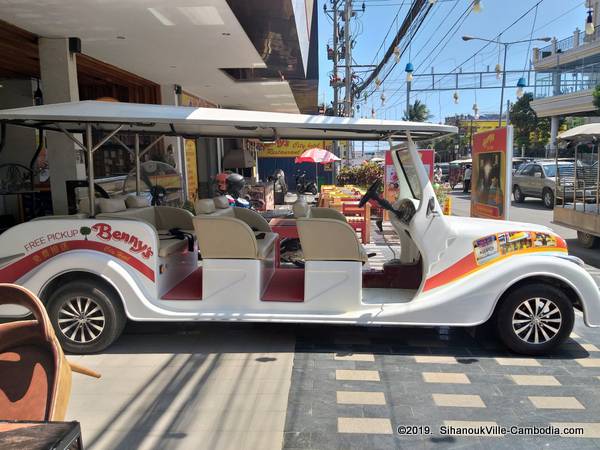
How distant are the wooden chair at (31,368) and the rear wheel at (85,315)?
2274 mm

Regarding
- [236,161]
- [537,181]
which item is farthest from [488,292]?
[537,181]

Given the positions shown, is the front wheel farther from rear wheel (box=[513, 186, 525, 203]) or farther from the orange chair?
rear wheel (box=[513, 186, 525, 203])

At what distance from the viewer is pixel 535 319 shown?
4137mm

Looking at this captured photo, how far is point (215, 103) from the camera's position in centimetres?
1733

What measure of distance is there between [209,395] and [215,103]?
15037mm

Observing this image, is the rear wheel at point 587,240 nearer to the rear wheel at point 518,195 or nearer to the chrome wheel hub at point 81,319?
the chrome wheel hub at point 81,319

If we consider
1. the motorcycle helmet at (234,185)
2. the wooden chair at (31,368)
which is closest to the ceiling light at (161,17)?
the motorcycle helmet at (234,185)

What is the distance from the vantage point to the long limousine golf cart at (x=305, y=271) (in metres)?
4.14

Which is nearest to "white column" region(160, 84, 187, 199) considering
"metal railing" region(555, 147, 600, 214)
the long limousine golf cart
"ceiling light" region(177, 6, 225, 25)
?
"ceiling light" region(177, 6, 225, 25)

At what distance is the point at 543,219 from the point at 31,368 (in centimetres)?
1498

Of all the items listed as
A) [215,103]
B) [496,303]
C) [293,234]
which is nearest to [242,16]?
[293,234]

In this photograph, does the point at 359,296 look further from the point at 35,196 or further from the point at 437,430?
the point at 35,196

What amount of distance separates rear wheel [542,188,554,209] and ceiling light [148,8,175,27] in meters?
15.4

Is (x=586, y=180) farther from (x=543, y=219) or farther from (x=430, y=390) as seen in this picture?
(x=430, y=390)
